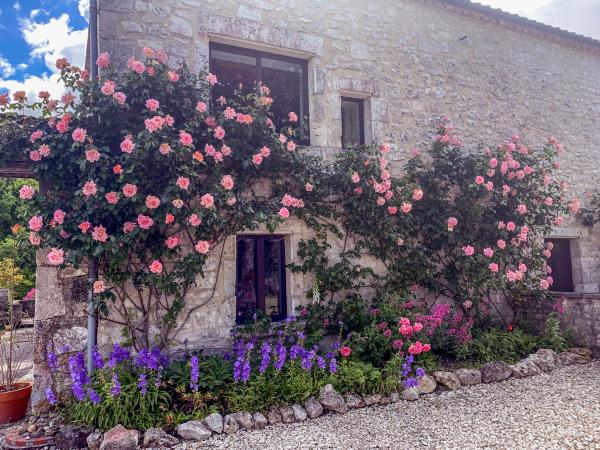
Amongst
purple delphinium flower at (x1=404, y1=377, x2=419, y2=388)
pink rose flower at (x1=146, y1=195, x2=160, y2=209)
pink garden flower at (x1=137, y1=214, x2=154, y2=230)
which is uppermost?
pink rose flower at (x1=146, y1=195, x2=160, y2=209)

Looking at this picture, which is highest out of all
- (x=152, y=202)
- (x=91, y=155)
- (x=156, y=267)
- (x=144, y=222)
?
(x=91, y=155)

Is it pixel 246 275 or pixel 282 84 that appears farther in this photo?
pixel 282 84

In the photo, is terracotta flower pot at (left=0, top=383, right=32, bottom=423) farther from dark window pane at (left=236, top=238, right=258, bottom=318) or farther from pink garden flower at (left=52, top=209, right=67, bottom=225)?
dark window pane at (left=236, top=238, right=258, bottom=318)

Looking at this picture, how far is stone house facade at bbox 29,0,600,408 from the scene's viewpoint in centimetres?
438

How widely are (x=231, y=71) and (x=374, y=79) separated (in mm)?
1990

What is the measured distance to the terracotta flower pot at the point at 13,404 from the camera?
3.69 meters

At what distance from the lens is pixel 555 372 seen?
4668mm

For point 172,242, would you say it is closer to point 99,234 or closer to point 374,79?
point 99,234

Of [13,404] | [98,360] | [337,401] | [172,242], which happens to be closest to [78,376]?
[98,360]

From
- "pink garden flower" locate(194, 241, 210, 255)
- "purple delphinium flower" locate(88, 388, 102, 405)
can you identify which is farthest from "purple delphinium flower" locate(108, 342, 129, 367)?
"pink garden flower" locate(194, 241, 210, 255)

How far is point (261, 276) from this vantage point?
16.0 ft

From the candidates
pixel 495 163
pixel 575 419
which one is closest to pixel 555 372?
pixel 575 419

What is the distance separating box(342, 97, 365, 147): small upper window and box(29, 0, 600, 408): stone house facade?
0.02 meters

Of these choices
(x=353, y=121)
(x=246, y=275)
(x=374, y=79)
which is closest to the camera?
(x=246, y=275)
